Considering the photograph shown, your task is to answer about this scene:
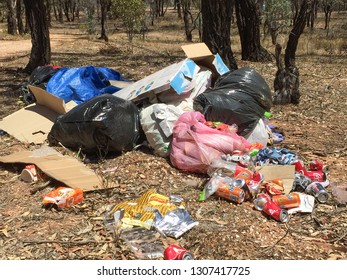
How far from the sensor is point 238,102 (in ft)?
13.5

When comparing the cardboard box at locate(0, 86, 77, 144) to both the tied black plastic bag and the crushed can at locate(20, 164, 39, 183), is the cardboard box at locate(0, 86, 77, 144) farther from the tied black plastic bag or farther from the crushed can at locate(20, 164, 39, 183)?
the crushed can at locate(20, 164, 39, 183)

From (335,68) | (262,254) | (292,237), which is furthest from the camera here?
(335,68)

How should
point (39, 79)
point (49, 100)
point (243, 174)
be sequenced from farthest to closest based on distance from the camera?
point (39, 79) < point (49, 100) < point (243, 174)

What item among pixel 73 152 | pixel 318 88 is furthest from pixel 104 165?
pixel 318 88

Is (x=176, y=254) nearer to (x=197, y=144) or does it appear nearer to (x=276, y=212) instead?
(x=276, y=212)

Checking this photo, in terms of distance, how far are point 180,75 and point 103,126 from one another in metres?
1.04

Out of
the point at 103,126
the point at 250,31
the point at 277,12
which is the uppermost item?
the point at 277,12

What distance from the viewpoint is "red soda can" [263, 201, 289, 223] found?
2.85m

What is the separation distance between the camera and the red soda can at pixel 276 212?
9.36ft

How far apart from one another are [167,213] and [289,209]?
0.88 m

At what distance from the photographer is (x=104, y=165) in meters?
3.81

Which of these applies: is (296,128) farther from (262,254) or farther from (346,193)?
(262,254)

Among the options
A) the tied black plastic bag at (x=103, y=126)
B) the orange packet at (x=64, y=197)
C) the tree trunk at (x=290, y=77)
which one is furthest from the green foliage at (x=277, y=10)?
the orange packet at (x=64, y=197)

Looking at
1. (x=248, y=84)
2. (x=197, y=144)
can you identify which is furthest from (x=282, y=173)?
(x=248, y=84)
